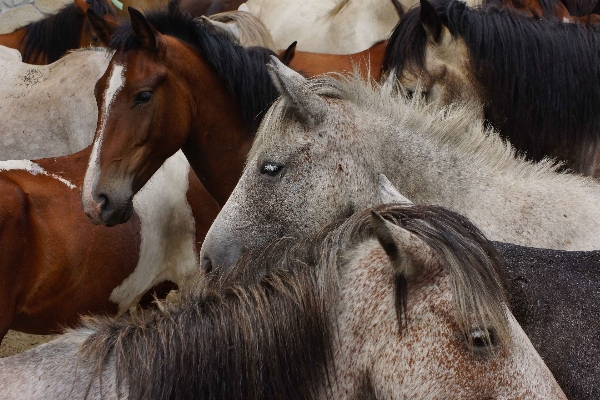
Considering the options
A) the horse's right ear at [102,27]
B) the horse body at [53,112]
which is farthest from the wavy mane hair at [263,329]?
the horse body at [53,112]

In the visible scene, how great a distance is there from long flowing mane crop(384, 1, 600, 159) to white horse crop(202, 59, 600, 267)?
77cm

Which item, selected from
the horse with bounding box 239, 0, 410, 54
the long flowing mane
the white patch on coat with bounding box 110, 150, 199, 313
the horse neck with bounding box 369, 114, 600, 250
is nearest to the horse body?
the white patch on coat with bounding box 110, 150, 199, 313

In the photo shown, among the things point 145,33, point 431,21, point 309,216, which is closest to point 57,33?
point 145,33

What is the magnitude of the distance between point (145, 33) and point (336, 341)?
2117mm

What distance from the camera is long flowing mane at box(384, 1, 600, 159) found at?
2.99m

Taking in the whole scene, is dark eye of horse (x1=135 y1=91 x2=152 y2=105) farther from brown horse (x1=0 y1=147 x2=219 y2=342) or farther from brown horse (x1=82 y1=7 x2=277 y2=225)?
brown horse (x1=0 y1=147 x2=219 y2=342)

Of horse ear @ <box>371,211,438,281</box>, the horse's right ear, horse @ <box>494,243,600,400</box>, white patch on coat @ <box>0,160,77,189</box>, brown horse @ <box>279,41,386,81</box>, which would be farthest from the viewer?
brown horse @ <box>279,41,386,81</box>

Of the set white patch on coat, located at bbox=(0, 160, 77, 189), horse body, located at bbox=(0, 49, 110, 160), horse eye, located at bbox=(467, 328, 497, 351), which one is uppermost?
horse eye, located at bbox=(467, 328, 497, 351)

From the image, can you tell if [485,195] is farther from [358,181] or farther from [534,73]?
[534,73]

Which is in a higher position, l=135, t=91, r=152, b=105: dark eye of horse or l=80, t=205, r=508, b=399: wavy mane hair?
l=80, t=205, r=508, b=399: wavy mane hair

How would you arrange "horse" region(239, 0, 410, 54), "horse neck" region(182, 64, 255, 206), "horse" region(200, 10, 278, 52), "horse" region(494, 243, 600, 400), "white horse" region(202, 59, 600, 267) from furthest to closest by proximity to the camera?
"horse" region(239, 0, 410, 54)
"horse" region(200, 10, 278, 52)
"horse neck" region(182, 64, 255, 206)
"white horse" region(202, 59, 600, 267)
"horse" region(494, 243, 600, 400)

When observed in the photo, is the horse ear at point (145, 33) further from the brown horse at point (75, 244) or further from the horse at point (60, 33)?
the horse at point (60, 33)

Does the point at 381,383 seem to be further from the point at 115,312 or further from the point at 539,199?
the point at 115,312

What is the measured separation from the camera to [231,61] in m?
3.35
